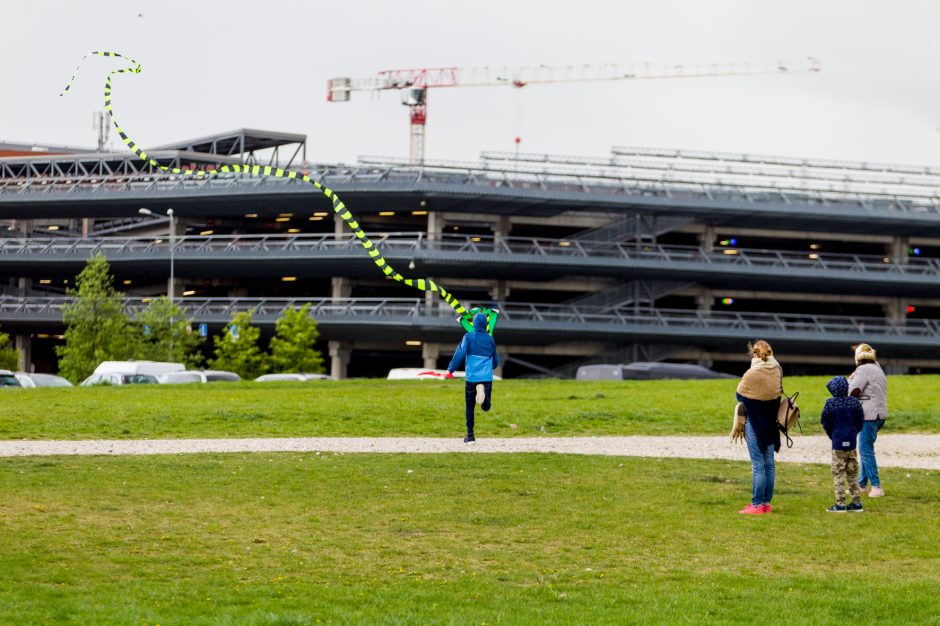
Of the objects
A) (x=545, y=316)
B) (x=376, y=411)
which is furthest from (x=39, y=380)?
(x=545, y=316)

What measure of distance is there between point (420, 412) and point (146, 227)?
64722mm

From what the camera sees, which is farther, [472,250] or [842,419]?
[472,250]

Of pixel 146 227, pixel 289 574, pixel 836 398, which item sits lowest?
pixel 289 574

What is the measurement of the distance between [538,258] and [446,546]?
207ft

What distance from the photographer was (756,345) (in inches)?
623

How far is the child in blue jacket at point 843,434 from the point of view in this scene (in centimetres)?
1628

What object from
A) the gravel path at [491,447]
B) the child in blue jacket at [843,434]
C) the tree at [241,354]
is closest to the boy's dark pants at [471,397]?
the gravel path at [491,447]

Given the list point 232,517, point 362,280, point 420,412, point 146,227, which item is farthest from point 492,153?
point 232,517

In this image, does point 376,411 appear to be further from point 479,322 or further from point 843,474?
point 843,474

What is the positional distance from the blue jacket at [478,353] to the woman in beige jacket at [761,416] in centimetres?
720

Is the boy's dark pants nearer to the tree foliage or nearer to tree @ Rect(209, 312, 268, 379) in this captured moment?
tree @ Rect(209, 312, 268, 379)

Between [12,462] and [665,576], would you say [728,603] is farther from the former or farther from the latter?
[12,462]

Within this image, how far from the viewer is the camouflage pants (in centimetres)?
1636

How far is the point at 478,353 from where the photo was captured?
22.9 metres
